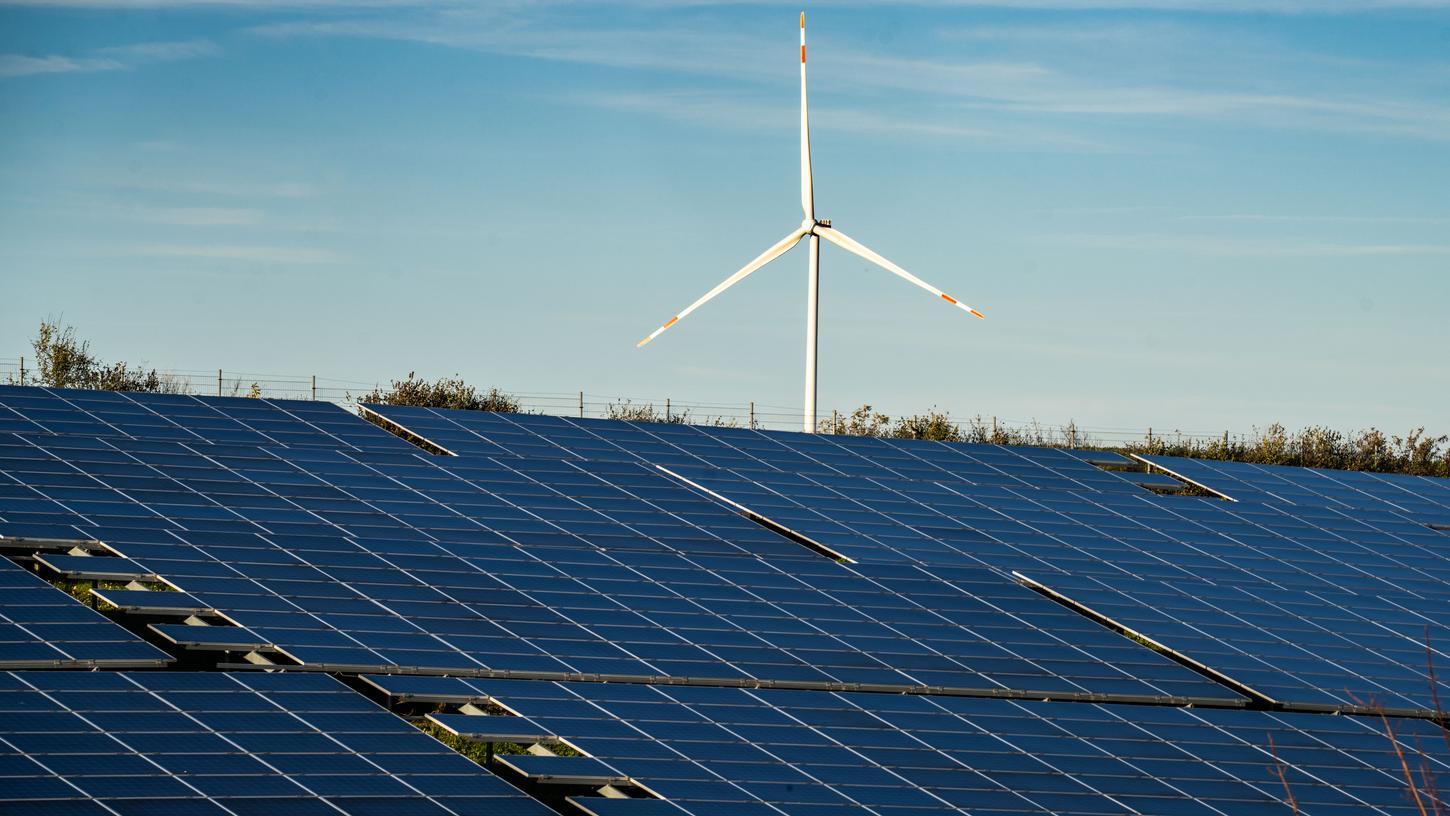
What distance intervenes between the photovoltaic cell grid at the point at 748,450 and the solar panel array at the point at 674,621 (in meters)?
0.18

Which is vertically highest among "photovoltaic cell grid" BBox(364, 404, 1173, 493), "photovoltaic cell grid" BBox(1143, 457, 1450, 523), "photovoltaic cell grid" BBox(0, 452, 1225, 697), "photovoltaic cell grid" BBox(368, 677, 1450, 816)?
"photovoltaic cell grid" BBox(364, 404, 1173, 493)

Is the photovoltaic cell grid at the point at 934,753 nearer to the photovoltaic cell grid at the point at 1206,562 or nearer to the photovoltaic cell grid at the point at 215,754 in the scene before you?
the photovoltaic cell grid at the point at 215,754

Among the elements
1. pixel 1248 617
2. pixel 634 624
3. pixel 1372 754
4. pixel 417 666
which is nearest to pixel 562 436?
pixel 634 624

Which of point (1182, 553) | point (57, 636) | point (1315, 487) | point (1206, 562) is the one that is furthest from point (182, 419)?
point (1315, 487)

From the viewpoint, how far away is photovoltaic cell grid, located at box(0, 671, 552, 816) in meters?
26.2

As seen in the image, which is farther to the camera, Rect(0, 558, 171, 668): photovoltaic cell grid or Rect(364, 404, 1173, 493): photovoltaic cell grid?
Rect(364, 404, 1173, 493): photovoltaic cell grid

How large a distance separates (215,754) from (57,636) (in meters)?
5.78

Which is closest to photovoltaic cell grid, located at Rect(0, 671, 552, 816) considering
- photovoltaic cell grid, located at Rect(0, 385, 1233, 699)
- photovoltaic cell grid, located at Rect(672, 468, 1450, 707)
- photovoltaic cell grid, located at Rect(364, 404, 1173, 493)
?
photovoltaic cell grid, located at Rect(0, 385, 1233, 699)

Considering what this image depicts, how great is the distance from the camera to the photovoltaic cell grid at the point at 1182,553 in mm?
43031

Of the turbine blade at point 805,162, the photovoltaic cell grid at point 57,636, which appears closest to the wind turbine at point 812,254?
the turbine blade at point 805,162

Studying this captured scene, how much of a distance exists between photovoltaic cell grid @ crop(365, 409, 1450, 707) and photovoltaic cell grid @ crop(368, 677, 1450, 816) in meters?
5.10

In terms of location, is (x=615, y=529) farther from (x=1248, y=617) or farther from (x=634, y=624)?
(x=1248, y=617)

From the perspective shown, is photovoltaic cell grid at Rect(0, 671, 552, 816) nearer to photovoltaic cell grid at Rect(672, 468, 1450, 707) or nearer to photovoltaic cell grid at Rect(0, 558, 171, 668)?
photovoltaic cell grid at Rect(0, 558, 171, 668)

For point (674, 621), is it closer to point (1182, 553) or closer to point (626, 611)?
point (626, 611)
